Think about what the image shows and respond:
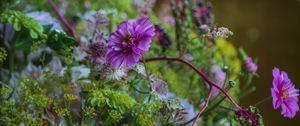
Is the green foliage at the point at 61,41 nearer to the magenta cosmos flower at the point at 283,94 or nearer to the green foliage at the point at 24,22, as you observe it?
the green foliage at the point at 24,22

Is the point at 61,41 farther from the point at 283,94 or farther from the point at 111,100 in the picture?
the point at 283,94

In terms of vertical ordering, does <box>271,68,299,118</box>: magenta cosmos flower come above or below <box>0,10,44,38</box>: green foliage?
below

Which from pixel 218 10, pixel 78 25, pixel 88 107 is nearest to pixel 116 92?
pixel 88 107

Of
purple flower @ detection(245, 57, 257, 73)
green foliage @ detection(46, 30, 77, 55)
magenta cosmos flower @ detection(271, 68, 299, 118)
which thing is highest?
purple flower @ detection(245, 57, 257, 73)

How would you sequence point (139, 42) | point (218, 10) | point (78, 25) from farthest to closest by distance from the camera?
point (218, 10) < point (78, 25) < point (139, 42)

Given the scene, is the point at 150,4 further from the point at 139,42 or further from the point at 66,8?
the point at 139,42

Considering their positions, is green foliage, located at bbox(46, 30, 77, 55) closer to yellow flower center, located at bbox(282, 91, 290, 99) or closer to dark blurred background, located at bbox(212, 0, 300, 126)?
yellow flower center, located at bbox(282, 91, 290, 99)

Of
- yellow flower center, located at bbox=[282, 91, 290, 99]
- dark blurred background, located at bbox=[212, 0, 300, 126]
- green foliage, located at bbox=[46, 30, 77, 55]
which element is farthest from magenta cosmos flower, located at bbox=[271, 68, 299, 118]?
dark blurred background, located at bbox=[212, 0, 300, 126]
